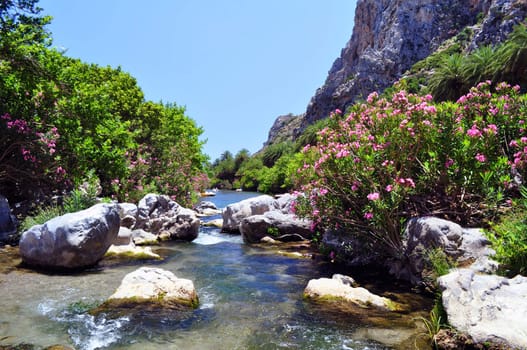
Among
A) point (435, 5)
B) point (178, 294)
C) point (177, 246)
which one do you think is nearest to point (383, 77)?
point (435, 5)

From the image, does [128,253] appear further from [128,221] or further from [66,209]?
[128,221]

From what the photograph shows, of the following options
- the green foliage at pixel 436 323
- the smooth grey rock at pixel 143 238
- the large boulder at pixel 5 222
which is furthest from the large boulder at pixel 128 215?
the green foliage at pixel 436 323

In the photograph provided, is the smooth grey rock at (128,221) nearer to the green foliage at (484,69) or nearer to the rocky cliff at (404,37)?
the green foliage at (484,69)

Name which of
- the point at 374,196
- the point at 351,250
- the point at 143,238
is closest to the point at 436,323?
the point at 374,196

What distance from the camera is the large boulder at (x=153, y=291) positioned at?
23.9ft

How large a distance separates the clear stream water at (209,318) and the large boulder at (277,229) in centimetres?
594

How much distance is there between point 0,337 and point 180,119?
26.5 meters

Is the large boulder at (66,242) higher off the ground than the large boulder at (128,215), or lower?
lower

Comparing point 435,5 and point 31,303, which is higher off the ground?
point 435,5

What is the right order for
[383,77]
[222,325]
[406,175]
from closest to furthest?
[222,325] → [406,175] → [383,77]

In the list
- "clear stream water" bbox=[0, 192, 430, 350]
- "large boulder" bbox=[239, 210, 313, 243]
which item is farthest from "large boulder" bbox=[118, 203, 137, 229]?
"clear stream water" bbox=[0, 192, 430, 350]

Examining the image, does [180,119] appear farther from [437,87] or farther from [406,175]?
[406,175]

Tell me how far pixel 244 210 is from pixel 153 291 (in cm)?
1222

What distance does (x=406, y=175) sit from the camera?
10297 mm
